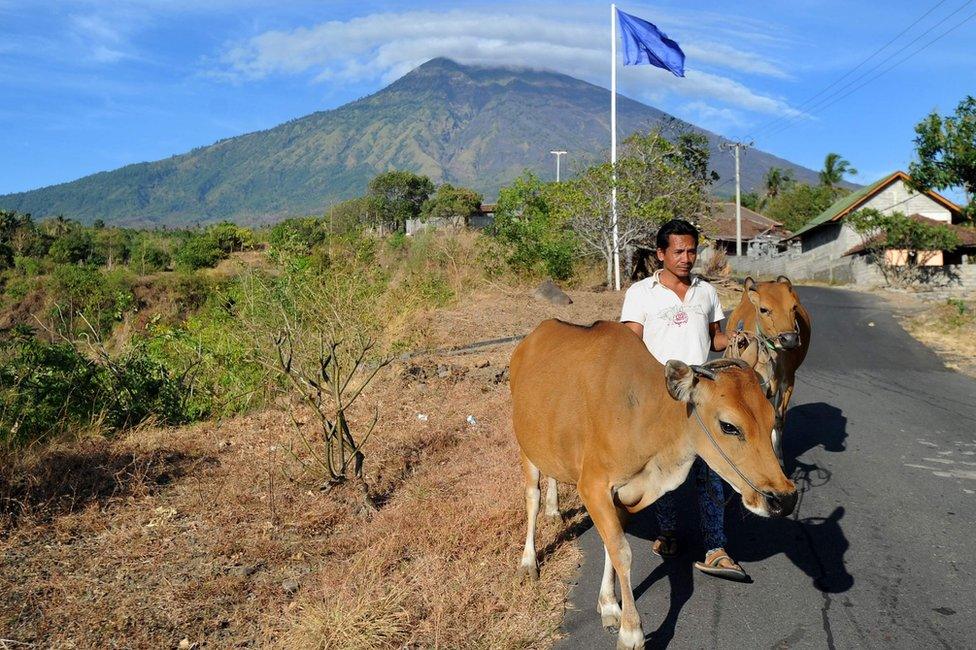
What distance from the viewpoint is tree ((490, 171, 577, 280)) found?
2330 cm

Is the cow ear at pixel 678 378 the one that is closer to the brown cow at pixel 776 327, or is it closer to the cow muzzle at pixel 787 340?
the brown cow at pixel 776 327

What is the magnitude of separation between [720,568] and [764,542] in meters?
0.95

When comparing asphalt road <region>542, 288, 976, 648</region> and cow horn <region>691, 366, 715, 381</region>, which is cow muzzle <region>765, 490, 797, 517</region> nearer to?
cow horn <region>691, 366, 715, 381</region>

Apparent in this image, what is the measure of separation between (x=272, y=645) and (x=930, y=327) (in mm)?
17435

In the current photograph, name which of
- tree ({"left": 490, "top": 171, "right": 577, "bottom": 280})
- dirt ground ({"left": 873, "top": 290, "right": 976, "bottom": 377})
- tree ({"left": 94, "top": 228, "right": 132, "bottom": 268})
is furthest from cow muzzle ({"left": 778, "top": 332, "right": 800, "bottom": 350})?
tree ({"left": 94, "top": 228, "right": 132, "bottom": 268})

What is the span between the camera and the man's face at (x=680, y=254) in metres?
4.71

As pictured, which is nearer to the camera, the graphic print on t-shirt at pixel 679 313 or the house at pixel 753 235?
the graphic print on t-shirt at pixel 679 313

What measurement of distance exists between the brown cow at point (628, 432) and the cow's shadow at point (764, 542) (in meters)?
0.62

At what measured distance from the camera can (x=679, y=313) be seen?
4773 mm

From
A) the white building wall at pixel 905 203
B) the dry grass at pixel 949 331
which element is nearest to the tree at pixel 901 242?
the white building wall at pixel 905 203

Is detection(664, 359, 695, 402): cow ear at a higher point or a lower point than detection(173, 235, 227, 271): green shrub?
lower

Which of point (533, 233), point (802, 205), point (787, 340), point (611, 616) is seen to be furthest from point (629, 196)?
point (802, 205)

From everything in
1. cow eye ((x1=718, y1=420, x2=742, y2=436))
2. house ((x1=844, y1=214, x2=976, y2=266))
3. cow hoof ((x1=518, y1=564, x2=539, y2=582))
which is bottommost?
cow hoof ((x1=518, y1=564, x2=539, y2=582))

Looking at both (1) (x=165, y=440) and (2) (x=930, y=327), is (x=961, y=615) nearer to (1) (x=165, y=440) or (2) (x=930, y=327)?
(1) (x=165, y=440)
